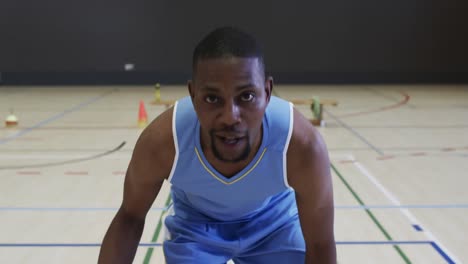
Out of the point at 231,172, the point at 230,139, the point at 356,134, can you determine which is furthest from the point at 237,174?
the point at 356,134

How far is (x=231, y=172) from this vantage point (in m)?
1.58

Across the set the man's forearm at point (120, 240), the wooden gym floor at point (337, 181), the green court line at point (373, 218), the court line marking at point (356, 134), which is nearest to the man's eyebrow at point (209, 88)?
the man's forearm at point (120, 240)

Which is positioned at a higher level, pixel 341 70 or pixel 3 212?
pixel 3 212

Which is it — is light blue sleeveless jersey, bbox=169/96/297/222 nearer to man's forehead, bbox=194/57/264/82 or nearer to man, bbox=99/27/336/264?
man, bbox=99/27/336/264

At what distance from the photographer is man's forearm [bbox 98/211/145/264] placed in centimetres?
167

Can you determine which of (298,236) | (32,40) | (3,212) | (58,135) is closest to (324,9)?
(32,40)

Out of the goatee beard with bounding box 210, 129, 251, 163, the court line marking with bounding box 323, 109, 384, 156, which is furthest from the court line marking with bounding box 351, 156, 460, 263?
the goatee beard with bounding box 210, 129, 251, 163

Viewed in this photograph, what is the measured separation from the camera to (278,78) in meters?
10.9

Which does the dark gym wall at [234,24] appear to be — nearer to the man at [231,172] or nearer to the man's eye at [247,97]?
the man at [231,172]

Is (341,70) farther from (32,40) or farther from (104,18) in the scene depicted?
(32,40)

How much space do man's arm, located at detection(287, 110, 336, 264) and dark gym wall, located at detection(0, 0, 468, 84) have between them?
9.20 meters

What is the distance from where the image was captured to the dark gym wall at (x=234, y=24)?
1056 centimetres

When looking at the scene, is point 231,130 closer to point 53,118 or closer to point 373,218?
point 373,218

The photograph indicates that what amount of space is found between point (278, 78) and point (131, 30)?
10.1 ft
